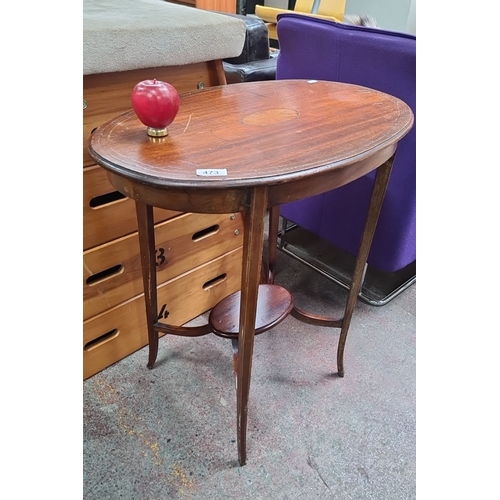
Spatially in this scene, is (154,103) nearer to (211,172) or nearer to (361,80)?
(211,172)

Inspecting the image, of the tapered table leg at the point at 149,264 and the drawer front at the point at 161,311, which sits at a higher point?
the tapered table leg at the point at 149,264

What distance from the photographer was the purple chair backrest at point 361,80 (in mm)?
1185

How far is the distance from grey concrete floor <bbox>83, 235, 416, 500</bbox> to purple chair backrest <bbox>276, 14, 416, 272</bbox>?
298 millimetres

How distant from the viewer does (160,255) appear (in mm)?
1197

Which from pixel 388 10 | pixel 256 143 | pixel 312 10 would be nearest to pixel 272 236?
pixel 256 143

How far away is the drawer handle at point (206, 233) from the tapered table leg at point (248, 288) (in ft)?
1.64

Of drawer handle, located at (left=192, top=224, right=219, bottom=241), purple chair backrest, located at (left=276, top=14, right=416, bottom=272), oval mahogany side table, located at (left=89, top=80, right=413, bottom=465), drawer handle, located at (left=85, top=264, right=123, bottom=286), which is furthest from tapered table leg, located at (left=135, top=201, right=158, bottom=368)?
purple chair backrest, located at (left=276, top=14, right=416, bottom=272)

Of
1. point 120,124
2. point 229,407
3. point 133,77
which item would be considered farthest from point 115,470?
point 133,77

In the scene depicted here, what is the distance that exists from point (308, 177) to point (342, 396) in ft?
2.41

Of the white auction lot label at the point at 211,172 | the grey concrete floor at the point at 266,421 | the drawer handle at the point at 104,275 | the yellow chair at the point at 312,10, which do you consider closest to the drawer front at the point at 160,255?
the drawer handle at the point at 104,275

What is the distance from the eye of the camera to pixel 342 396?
118cm

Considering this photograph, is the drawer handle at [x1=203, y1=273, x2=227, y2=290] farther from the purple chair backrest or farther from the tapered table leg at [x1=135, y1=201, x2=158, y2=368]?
the purple chair backrest

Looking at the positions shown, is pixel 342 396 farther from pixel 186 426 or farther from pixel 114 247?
pixel 114 247

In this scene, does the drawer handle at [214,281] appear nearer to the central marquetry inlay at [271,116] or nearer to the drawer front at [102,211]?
the drawer front at [102,211]
